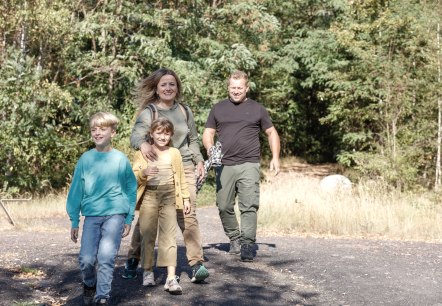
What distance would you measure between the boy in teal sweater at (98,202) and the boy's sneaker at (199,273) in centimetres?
95

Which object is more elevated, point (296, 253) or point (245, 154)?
point (245, 154)

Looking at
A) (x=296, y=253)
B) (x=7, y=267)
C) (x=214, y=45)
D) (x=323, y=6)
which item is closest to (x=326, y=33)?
(x=323, y=6)

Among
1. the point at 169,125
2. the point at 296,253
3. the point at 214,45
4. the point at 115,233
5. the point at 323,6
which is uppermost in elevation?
the point at 323,6

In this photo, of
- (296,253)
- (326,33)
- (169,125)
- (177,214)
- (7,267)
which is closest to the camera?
A: (169,125)

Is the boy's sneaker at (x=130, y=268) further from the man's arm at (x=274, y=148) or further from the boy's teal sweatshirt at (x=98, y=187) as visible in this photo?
the man's arm at (x=274, y=148)

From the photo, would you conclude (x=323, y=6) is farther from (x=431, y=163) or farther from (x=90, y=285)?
(x=90, y=285)

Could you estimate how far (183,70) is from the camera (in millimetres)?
20141

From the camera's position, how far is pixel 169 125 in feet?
21.2

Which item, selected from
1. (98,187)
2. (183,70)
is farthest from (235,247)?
(183,70)

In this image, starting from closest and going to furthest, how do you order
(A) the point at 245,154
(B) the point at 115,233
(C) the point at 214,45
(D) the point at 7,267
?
(B) the point at 115,233 < (D) the point at 7,267 < (A) the point at 245,154 < (C) the point at 214,45

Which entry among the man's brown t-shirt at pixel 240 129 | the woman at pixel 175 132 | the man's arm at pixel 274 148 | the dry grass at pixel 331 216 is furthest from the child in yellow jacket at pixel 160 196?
the dry grass at pixel 331 216

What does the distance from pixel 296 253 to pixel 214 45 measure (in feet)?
44.6

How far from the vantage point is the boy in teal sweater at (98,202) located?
592 centimetres

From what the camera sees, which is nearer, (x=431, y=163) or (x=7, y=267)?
(x=7, y=267)
